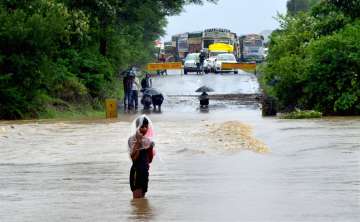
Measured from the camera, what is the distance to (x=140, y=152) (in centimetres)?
1437

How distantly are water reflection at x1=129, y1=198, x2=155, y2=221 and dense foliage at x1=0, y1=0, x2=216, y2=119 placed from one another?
20.5 meters

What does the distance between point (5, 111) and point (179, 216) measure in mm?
22584

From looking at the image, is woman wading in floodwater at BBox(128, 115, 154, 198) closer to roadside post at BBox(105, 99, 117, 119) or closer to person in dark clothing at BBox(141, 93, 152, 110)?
roadside post at BBox(105, 99, 117, 119)

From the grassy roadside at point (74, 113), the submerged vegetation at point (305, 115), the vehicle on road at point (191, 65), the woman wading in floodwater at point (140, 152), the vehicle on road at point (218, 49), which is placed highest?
the vehicle on road at point (218, 49)

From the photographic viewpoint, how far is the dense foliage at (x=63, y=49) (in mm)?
34656

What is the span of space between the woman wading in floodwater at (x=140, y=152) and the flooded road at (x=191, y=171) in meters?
0.25

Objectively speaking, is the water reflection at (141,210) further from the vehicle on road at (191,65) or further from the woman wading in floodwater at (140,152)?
the vehicle on road at (191,65)

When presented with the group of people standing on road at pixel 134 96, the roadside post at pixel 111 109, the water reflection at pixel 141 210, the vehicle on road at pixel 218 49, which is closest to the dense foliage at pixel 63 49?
the group of people standing on road at pixel 134 96

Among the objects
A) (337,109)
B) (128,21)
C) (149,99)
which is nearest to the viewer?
(337,109)

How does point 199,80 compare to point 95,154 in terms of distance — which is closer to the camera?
point 95,154

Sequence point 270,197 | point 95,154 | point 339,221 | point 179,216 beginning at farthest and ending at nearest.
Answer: point 95,154, point 270,197, point 179,216, point 339,221

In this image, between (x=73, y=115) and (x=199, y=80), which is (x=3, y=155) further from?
(x=199, y=80)

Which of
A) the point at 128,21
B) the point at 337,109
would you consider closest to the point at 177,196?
the point at 337,109

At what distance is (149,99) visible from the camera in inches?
1592
